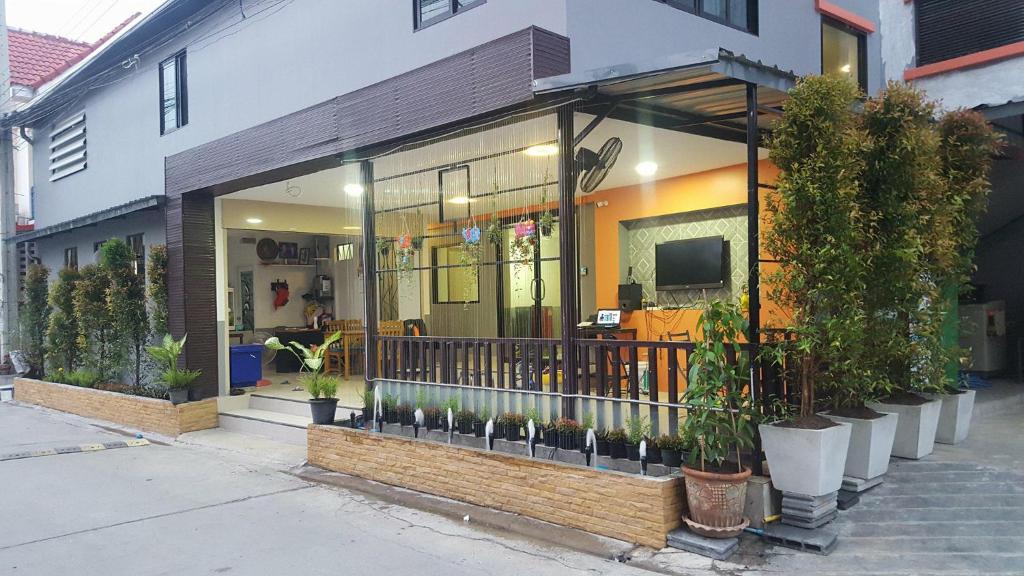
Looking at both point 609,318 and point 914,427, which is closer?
point 914,427

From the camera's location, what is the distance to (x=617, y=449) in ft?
18.0

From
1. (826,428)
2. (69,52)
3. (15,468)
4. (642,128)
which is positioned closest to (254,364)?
(15,468)

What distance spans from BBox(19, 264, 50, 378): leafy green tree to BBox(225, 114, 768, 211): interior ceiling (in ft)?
25.1

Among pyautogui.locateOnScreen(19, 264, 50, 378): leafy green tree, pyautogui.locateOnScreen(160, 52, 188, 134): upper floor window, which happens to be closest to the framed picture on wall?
pyautogui.locateOnScreen(160, 52, 188, 134): upper floor window

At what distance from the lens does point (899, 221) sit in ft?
16.0

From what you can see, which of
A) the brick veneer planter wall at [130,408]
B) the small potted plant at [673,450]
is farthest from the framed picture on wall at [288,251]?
the small potted plant at [673,450]

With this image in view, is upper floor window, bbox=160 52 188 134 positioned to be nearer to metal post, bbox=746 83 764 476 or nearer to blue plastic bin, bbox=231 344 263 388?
blue plastic bin, bbox=231 344 263 388

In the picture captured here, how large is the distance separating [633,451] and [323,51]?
19.2 ft

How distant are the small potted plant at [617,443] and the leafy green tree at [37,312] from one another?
1267cm

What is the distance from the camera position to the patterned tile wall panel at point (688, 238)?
875cm

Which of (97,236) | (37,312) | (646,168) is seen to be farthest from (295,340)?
(646,168)

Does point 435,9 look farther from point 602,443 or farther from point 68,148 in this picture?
point 68,148

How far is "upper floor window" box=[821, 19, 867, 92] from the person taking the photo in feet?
29.2

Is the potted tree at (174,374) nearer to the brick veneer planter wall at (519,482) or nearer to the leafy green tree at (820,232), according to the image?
the brick veneer planter wall at (519,482)
